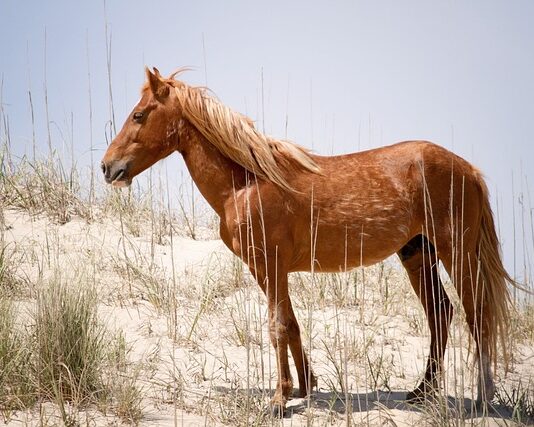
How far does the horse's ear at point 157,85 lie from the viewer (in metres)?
4.70

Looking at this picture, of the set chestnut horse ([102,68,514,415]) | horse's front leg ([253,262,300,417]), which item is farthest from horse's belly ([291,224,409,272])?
horse's front leg ([253,262,300,417])

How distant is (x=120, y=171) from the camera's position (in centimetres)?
466

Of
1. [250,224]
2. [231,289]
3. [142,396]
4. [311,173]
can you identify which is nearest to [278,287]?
[250,224]

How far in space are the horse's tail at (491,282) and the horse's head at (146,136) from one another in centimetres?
224

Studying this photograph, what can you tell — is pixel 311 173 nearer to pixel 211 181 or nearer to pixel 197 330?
pixel 211 181

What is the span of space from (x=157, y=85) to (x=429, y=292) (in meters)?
2.48

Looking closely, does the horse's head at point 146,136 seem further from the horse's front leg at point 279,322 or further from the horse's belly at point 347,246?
the horse's belly at point 347,246

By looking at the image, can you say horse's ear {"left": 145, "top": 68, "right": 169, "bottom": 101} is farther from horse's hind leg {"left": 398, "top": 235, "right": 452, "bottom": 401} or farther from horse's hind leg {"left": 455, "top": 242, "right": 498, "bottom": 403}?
horse's hind leg {"left": 455, "top": 242, "right": 498, "bottom": 403}

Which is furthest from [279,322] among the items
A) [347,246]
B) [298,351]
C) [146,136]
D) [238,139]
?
[146,136]

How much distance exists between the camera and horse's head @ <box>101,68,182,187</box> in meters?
4.66

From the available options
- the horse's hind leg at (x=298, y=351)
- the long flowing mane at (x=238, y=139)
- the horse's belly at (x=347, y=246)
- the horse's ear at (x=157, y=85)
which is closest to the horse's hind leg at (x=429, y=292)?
the horse's belly at (x=347, y=246)

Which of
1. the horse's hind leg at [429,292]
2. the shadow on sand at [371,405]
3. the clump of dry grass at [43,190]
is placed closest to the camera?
the shadow on sand at [371,405]

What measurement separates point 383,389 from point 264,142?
2.12m

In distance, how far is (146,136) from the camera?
4668 millimetres
